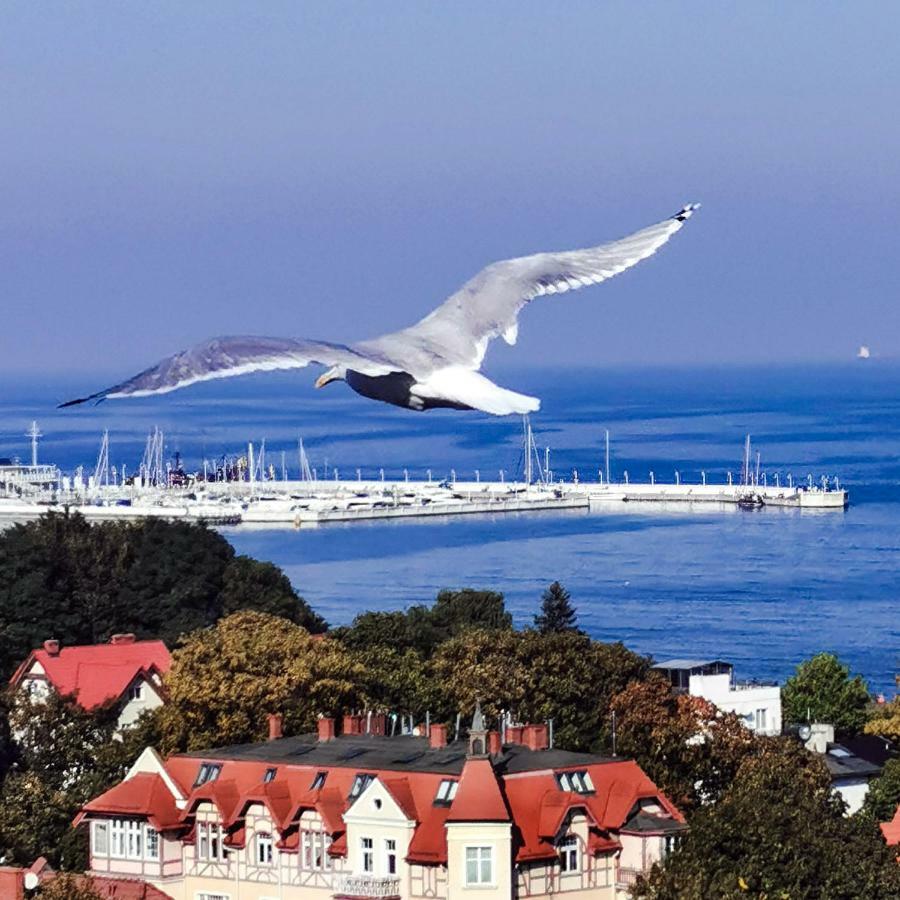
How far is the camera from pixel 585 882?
34.1 m

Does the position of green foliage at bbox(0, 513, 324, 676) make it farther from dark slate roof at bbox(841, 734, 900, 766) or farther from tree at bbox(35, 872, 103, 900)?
tree at bbox(35, 872, 103, 900)

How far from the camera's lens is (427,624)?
179ft

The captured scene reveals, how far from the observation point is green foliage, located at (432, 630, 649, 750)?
1652 inches

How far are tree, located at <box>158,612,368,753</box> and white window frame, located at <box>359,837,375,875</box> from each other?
5578mm

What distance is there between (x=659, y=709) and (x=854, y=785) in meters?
4.94

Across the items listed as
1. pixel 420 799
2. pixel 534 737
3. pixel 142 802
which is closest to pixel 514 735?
pixel 534 737

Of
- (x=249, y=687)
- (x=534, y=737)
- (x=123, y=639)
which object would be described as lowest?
(x=534, y=737)

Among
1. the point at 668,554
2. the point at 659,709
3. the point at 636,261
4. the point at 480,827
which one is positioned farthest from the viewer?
the point at 668,554

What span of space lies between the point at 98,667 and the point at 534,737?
1325cm

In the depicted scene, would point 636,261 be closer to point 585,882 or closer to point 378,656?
point 585,882

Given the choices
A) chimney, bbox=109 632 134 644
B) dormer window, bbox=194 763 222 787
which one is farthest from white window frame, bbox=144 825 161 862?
chimney, bbox=109 632 134 644

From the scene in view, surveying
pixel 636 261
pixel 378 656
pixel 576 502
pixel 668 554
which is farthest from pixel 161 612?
pixel 576 502

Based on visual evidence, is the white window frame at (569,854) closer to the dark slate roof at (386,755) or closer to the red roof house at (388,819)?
the red roof house at (388,819)

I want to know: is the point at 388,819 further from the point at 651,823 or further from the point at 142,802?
the point at 142,802
